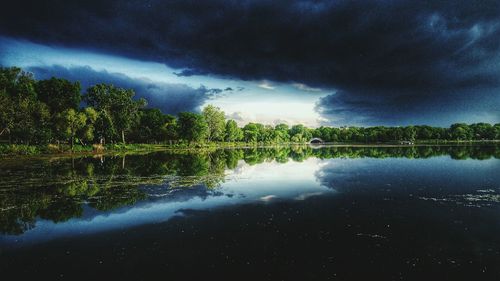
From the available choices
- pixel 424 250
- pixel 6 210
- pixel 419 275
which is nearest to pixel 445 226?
pixel 424 250

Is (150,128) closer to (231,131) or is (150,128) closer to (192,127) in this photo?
(192,127)

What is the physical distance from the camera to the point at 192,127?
11381 cm

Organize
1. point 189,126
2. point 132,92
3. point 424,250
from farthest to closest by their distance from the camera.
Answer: point 189,126 < point 132,92 < point 424,250

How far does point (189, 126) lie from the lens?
4537 inches

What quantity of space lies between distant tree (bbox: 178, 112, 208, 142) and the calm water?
297 ft

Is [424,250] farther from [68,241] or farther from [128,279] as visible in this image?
[68,241]

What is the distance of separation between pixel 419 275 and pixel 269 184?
16264mm

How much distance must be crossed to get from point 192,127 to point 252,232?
10342cm

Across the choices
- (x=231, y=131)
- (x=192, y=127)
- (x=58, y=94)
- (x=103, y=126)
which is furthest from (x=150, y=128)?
(x=58, y=94)

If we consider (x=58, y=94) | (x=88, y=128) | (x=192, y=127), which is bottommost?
(x=88, y=128)

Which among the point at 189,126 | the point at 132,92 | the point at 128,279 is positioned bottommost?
the point at 128,279

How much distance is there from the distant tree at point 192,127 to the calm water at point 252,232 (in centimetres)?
9048

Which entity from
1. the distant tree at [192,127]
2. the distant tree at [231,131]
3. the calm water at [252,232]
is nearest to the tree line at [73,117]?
the distant tree at [192,127]

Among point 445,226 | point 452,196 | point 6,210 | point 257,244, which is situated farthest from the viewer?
point 452,196
